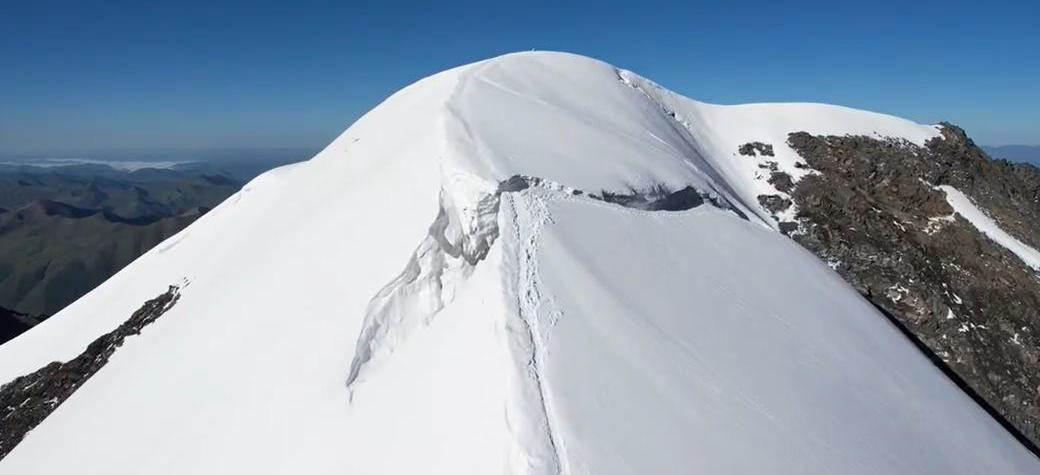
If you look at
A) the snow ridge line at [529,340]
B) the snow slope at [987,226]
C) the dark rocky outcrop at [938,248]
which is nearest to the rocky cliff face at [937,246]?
the dark rocky outcrop at [938,248]

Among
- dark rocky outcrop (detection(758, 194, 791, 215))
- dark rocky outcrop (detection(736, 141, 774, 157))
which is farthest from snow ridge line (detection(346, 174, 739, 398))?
dark rocky outcrop (detection(736, 141, 774, 157))

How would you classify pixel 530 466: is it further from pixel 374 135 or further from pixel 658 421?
pixel 374 135

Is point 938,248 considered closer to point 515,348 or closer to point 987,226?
point 987,226

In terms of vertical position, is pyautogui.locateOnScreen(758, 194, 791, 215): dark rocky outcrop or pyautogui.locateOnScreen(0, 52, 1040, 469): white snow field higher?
pyautogui.locateOnScreen(758, 194, 791, 215): dark rocky outcrop

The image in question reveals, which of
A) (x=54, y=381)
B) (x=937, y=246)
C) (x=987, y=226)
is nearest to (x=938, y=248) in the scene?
(x=937, y=246)

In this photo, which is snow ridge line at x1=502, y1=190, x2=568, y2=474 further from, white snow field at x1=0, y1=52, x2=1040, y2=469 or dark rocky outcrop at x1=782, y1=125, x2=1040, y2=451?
dark rocky outcrop at x1=782, y1=125, x2=1040, y2=451

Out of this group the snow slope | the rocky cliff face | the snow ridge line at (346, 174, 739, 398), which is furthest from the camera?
the snow slope

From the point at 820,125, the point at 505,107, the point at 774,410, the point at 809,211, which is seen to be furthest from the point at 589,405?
the point at 820,125
